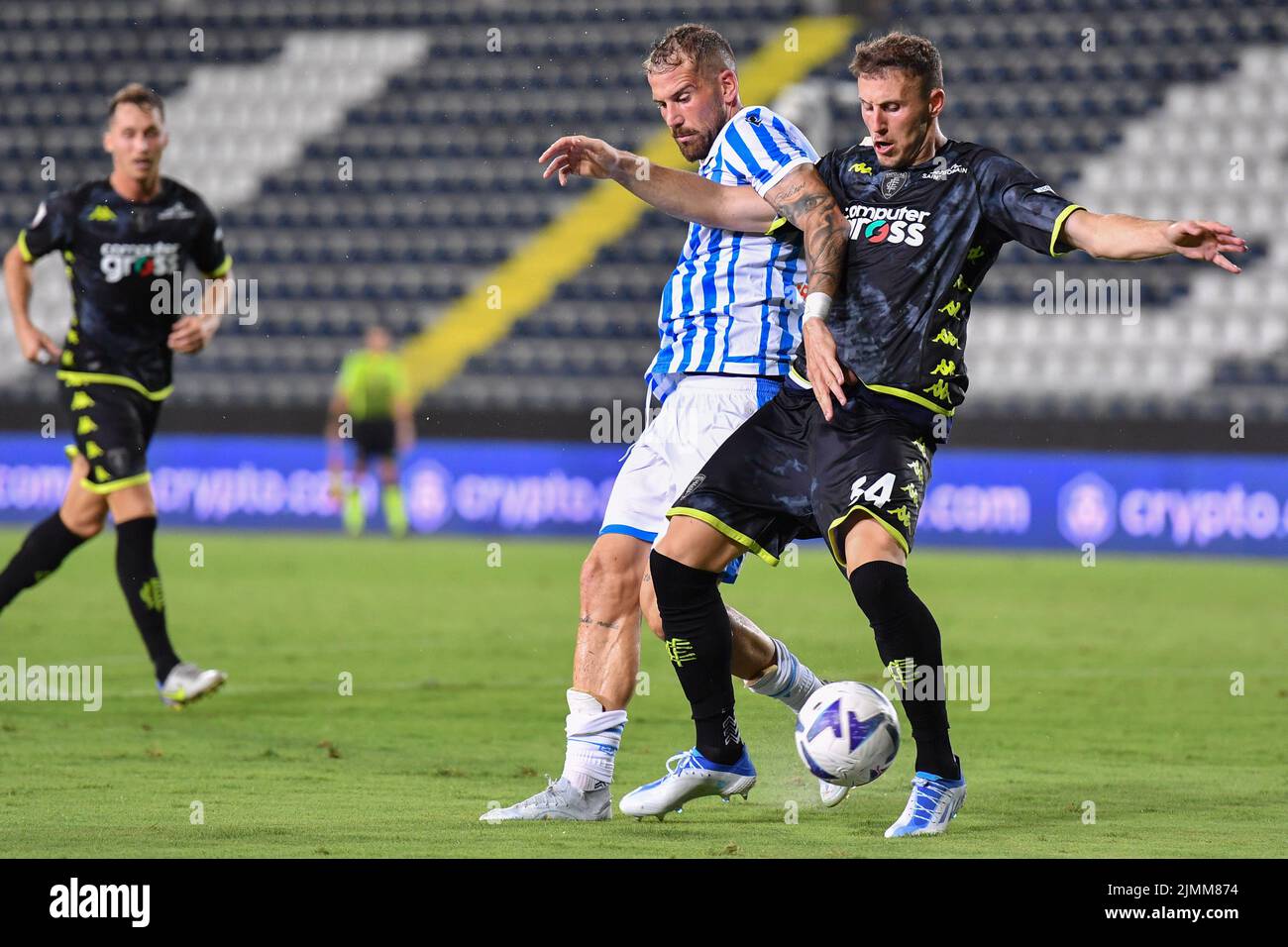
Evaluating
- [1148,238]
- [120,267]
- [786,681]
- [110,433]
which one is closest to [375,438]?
[120,267]

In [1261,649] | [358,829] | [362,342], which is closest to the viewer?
[358,829]

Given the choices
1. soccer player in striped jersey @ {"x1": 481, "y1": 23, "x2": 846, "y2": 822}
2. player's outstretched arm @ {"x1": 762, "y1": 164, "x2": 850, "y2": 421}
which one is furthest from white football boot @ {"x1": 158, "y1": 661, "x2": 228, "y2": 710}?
player's outstretched arm @ {"x1": 762, "y1": 164, "x2": 850, "y2": 421}

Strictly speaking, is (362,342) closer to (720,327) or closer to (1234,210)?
(1234,210)

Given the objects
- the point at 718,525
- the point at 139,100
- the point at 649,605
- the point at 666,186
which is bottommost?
A: the point at 649,605

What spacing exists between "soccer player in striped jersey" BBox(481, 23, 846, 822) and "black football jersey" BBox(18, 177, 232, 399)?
10.8ft

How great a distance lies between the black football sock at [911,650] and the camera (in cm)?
488

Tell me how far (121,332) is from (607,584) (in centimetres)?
354

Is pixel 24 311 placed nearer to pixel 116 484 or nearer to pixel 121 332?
pixel 121 332

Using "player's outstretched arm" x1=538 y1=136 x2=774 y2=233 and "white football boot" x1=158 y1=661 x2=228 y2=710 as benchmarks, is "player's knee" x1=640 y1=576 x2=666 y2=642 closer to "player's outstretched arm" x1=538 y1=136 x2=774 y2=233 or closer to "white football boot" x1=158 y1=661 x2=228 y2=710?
"player's outstretched arm" x1=538 y1=136 x2=774 y2=233

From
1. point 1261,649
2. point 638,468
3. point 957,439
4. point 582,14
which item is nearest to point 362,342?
point 582,14

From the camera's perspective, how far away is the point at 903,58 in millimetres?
5047

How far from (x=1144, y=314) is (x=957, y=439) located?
367 centimetres

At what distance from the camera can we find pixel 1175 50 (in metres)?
20.5

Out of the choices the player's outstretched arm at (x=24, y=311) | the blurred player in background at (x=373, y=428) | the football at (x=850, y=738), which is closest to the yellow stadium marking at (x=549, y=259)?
the blurred player in background at (x=373, y=428)
